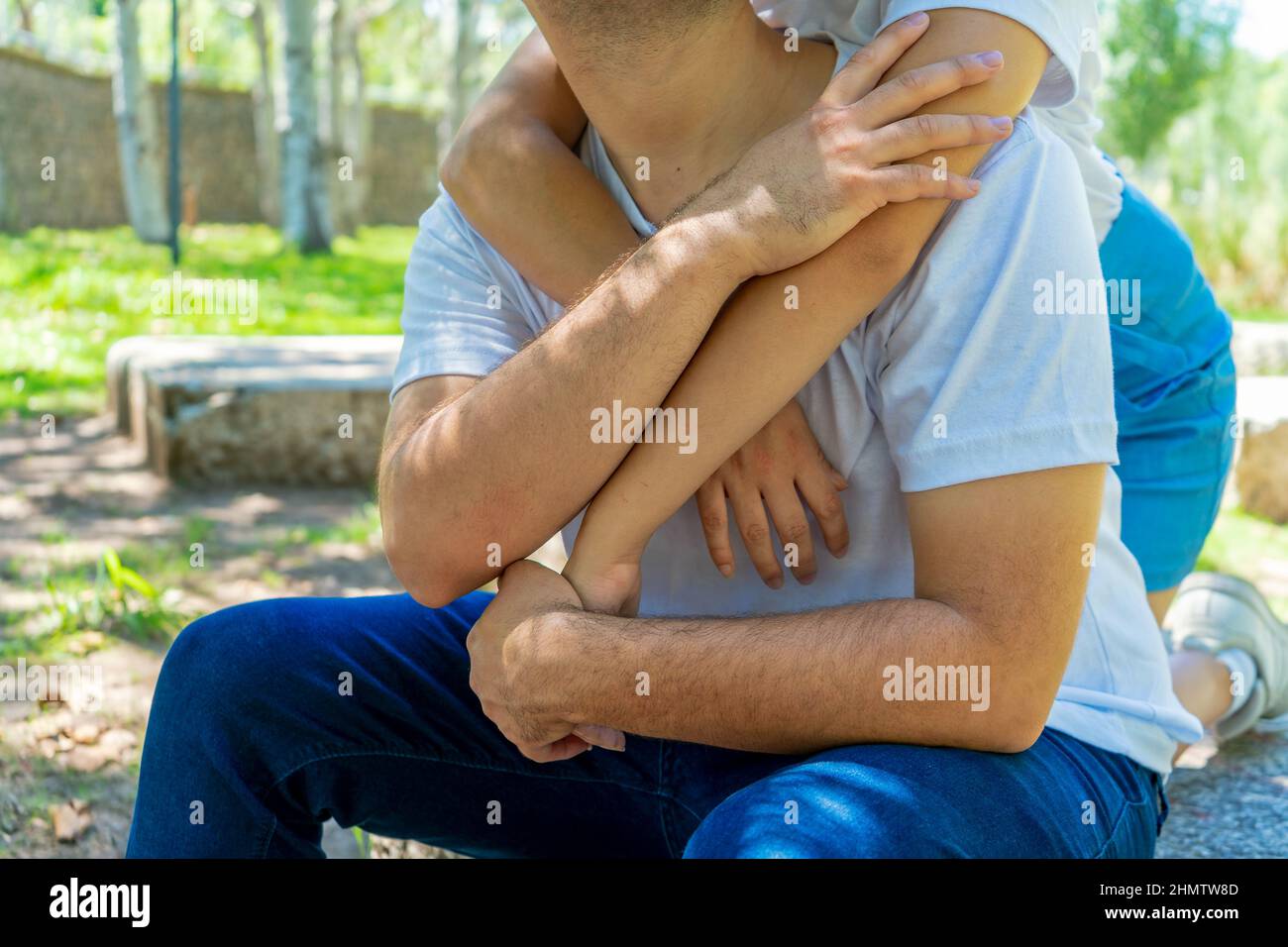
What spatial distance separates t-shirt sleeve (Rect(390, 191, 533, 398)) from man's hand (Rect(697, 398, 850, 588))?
1.39ft

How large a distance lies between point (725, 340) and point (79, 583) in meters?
3.33

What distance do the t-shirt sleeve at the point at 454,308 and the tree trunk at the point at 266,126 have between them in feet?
68.3

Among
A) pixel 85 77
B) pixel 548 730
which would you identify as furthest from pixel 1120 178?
pixel 85 77

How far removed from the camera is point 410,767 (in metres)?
1.87

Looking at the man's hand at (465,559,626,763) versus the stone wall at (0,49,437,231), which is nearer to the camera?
the man's hand at (465,559,626,763)

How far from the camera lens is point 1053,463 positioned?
148 centimetres

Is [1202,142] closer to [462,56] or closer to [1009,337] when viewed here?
[462,56]

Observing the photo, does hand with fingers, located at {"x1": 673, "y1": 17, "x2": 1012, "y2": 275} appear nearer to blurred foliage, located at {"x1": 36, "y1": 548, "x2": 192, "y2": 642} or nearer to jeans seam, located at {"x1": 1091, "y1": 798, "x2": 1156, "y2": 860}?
jeans seam, located at {"x1": 1091, "y1": 798, "x2": 1156, "y2": 860}

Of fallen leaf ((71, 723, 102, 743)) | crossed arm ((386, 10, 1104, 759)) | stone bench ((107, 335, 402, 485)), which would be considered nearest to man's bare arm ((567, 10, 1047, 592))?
crossed arm ((386, 10, 1104, 759))

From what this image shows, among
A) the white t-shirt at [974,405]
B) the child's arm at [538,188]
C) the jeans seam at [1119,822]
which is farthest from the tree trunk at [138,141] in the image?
the jeans seam at [1119,822]

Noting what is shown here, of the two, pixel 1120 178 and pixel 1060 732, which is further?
pixel 1120 178

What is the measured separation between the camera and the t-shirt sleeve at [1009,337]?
4.92ft

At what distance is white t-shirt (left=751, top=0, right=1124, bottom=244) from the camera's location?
158 cm
